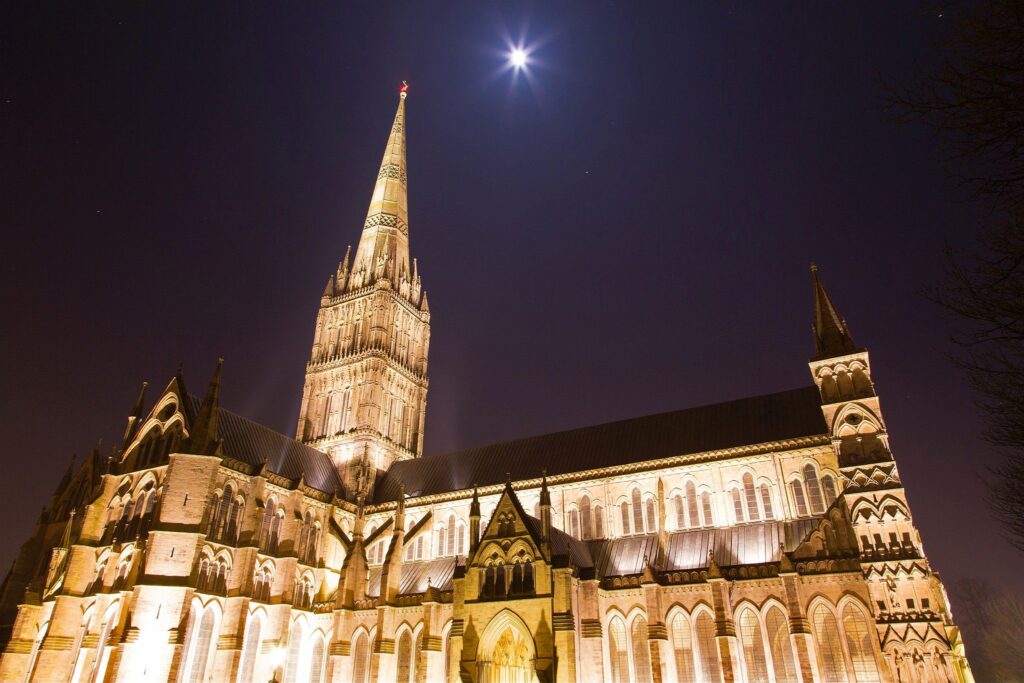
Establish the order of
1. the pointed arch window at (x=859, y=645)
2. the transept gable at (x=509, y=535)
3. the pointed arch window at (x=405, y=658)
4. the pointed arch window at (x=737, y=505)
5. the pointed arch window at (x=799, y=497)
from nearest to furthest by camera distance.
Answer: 1. the pointed arch window at (x=859, y=645)
2. the transept gable at (x=509, y=535)
3. the pointed arch window at (x=799, y=497)
4. the pointed arch window at (x=405, y=658)
5. the pointed arch window at (x=737, y=505)

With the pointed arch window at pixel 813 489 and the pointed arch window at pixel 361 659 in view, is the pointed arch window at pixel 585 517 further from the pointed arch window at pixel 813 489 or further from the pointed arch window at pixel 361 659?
the pointed arch window at pixel 361 659

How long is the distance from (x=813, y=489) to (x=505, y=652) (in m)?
17.9

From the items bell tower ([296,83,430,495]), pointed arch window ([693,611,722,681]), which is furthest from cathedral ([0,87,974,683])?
bell tower ([296,83,430,495])

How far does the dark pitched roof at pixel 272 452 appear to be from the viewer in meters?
42.4

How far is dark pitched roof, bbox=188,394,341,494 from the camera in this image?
139ft

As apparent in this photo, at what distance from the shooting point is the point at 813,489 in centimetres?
3506

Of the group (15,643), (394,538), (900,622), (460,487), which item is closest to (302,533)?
(394,538)

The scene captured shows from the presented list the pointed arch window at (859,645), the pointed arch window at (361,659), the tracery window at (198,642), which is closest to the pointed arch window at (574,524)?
the pointed arch window at (361,659)

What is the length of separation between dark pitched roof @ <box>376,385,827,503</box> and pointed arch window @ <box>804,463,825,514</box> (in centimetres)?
197

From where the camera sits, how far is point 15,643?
36.7 metres

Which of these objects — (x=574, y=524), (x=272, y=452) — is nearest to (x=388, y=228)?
(x=272, y=452)

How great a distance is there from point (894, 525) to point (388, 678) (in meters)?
25.5

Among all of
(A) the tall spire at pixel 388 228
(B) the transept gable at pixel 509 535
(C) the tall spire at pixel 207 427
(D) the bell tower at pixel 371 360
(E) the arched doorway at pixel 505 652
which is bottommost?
(E) the arched doorway at pixel 505 652

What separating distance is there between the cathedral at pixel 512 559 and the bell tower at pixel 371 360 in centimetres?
271
